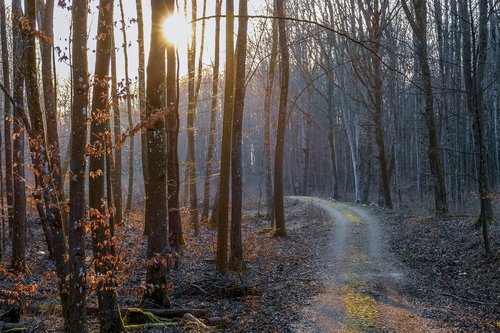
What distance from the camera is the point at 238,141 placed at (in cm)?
1174

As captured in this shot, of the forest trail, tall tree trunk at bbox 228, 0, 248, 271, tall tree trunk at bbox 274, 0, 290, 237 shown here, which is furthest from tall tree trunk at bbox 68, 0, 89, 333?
tall tree trunk at bbox 274, 0, 290, 237

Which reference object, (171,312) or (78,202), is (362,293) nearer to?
(171,312)

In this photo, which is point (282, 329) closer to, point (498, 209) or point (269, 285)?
point (269, 285)

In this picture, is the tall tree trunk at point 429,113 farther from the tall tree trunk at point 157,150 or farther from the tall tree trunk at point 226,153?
the tall tree trunk at point 157,150

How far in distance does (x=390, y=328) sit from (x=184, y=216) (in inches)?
573

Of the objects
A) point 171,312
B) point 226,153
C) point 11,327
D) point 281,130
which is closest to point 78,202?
point 11,327

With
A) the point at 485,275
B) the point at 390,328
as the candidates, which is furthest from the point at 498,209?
the point at 390,328

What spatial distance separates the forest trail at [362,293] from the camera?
7.49 meters

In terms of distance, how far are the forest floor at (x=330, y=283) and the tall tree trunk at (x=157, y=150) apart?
1.87 ft

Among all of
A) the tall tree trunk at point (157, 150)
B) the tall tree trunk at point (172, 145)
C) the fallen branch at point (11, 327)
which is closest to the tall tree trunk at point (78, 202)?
the tall tree trunk at point (157, 150)

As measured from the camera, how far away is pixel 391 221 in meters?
18.9

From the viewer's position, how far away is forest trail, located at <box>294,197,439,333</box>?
24.6ft

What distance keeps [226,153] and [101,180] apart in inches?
206

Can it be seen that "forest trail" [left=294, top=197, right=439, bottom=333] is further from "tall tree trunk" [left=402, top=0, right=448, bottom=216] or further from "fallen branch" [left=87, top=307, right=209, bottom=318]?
"tall tree trunk" [left=402, top=0, right=448, bottom=216]
